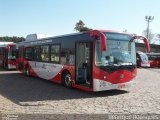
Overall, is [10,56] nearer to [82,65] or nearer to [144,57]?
[82,65]

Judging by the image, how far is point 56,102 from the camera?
11.7 metres

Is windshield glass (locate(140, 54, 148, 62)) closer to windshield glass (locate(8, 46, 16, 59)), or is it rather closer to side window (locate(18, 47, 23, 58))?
windshield glass (locate(8, 46, 16, 59))

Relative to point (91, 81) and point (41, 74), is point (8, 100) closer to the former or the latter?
point (91, 81)

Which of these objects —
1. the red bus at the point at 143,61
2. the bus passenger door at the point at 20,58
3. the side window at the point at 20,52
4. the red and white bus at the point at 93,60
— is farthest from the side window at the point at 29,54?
the red bus at the point at 143,61

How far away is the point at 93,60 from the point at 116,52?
120 cm

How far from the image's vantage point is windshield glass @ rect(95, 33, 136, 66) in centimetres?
1333

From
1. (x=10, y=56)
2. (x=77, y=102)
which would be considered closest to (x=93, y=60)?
(x=77, y=102)

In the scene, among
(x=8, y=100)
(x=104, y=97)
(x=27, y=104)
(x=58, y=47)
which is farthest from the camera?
(x=58, y=47)

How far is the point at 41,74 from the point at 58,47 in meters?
3.37

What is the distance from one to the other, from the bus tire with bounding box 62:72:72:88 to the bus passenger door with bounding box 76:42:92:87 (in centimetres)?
79

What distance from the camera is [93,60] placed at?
43.6ft

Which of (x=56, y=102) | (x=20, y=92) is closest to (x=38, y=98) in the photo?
(x=56, y=102)

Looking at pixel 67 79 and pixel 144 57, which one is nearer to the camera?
pixel 67 79

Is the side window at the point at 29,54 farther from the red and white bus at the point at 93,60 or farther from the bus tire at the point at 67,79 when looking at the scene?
the bus tire at the point at 67,79
